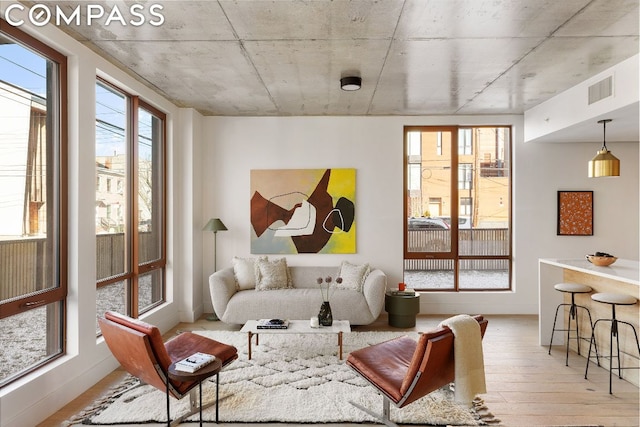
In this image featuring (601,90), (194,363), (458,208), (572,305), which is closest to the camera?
(194,363)

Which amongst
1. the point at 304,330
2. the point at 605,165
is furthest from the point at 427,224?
the point at 304,330

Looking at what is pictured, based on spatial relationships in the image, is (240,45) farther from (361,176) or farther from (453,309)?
(453,309)

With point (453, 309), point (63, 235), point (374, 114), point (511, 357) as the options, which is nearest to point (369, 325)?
point (453, 309)

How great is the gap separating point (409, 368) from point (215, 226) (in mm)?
3718

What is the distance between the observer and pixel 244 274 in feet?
17.8

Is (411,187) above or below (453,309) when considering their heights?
above

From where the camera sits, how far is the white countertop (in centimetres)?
337

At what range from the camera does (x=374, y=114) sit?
19.2ft

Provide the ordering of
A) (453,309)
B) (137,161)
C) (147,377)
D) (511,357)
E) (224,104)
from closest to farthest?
1. (147,377)
2. (511,357)
3. (137,161)
4. (224,104)
5. (453,309)

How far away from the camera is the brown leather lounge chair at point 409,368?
248 cm

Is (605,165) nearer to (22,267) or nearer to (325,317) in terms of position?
(325,317)

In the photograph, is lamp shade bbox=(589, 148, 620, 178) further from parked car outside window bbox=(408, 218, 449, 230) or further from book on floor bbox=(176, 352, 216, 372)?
book on floor bbox=(176, 352, 216, 372)

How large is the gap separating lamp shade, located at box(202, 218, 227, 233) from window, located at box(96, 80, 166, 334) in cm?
59

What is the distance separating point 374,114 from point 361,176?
2.97 ft
